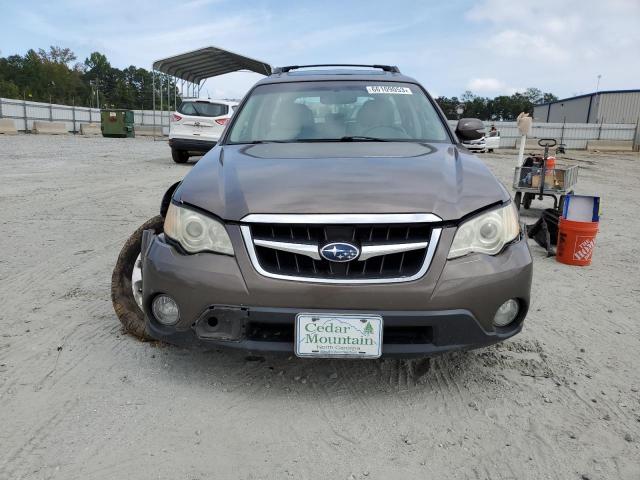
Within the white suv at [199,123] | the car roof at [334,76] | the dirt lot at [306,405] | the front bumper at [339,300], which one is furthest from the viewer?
the white suv at [199,123]

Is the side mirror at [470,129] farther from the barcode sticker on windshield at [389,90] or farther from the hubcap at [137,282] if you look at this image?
the hubcap at [137,282]

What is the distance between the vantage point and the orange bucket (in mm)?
4977

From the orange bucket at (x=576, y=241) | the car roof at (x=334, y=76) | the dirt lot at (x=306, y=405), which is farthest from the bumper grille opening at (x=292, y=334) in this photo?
the orange bucket at (x=576, y=241)

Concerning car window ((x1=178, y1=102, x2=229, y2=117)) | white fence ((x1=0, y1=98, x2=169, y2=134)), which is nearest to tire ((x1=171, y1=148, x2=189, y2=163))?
car window ((x1=178, y1=102, x2=229, y2=117))

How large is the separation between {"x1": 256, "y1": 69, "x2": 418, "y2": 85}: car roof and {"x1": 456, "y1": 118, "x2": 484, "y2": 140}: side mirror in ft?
1.61

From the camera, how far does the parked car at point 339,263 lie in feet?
7.23

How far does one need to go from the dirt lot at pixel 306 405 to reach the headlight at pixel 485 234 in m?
0.72

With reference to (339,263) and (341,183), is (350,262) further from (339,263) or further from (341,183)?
(341,183)

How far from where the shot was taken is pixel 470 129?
3.77 meters

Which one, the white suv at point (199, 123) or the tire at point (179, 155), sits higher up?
the white suv at point (199, 123)

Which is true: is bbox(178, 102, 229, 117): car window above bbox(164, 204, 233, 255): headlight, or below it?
above

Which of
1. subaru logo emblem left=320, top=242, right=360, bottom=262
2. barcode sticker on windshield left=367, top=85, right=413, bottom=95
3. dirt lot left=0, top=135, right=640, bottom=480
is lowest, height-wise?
dirt lot left=0, top=135, right=640, bottom=480

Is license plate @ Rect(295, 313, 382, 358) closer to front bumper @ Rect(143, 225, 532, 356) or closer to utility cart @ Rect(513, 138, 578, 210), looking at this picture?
front bumper @ Rect(143, 225, 532, 356)

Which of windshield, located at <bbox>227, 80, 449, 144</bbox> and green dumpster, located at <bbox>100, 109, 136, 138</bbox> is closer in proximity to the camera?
windshield, located at <bbox>227, 80, 449, 144</bbox>
